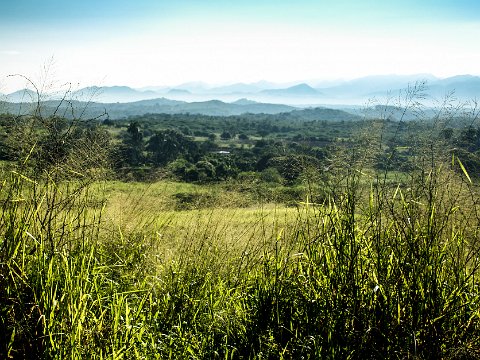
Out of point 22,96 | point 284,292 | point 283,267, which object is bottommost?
point 284,292

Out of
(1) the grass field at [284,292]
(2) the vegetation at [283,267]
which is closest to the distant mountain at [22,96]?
(2) the vegetation at [283,267]

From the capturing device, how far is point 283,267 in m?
4.03

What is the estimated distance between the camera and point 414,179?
4.10m

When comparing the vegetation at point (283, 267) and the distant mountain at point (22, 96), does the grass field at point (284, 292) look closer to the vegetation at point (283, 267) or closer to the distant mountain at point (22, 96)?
the vegetation at point (283, 267)

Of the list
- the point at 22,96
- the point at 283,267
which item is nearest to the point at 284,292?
the point at 283,267

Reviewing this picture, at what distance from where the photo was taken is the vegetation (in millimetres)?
3131

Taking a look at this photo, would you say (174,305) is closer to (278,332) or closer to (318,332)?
(278,332)

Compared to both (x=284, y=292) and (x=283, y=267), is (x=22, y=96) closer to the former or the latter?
(x=283, y=267)

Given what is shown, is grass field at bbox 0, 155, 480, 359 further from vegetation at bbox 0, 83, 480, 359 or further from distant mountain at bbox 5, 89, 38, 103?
distant mountain at bbox 5, 89, 38, 103

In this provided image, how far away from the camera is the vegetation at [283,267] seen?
10.3 ft

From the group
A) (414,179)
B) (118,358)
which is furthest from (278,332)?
(414,179)

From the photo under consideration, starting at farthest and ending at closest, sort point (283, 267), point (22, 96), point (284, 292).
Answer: point (22, 96), point (283, 267), point (284, 292)

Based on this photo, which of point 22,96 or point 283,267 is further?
point 22,96

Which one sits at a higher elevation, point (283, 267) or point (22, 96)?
point (22, 96)
